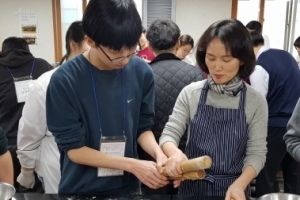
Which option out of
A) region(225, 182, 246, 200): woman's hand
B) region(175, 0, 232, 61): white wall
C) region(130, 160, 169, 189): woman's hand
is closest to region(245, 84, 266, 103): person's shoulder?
region(225, 182, 246, 200): woman's hand

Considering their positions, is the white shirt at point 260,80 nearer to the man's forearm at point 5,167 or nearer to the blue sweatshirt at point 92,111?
the blue sweatshirt at point 92,111

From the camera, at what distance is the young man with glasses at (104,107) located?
3.05 feet

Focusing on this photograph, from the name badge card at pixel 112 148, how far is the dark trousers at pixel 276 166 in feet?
4.82

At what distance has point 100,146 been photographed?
1.07 meters

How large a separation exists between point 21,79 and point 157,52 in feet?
2.94

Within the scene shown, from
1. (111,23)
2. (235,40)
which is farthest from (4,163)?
(235,40)

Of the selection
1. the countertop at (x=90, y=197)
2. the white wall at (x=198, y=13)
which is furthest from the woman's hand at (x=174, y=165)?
the white wall at (x=198, y=13)

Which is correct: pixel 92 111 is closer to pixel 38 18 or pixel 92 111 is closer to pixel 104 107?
pixel 104 107

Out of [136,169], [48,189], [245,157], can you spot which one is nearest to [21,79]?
[48,189]

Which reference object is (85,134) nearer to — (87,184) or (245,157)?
(87,184)

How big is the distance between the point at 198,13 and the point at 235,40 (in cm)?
387

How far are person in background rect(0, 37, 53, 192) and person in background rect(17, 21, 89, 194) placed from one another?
0.47 m

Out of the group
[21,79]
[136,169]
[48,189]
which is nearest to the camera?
[136,169]

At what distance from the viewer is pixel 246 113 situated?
116cm
